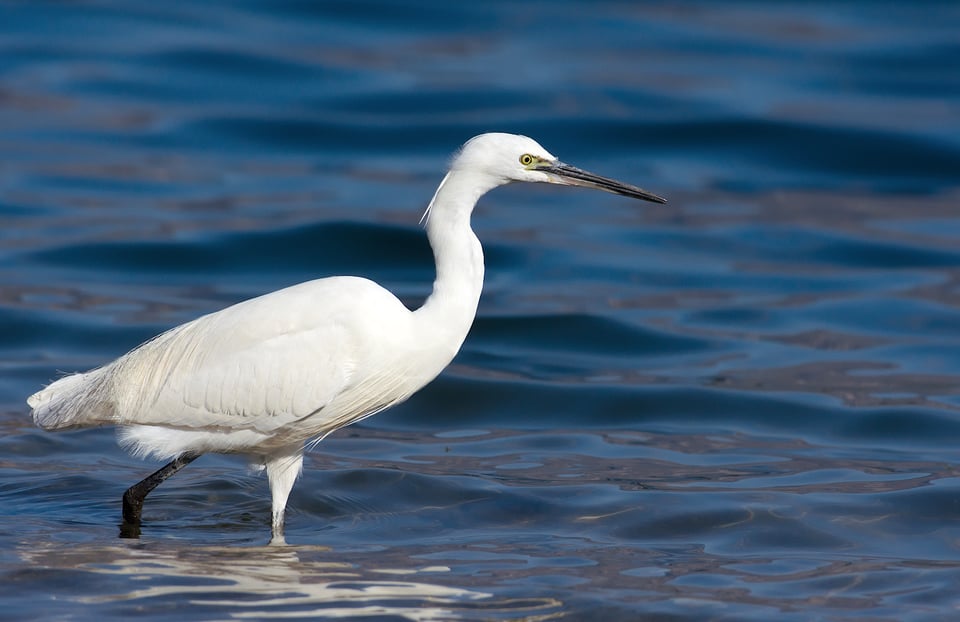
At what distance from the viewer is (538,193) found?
54.2ft

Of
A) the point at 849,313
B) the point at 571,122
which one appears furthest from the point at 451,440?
the point at 571,122

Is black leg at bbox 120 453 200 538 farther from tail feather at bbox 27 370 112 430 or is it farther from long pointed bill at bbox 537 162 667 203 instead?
long pointed bill at bbox 537 162 667 203

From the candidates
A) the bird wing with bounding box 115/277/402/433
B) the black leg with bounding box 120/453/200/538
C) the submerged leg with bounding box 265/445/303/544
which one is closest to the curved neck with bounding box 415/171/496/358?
the bird wing with bounding box 115/277/402/433

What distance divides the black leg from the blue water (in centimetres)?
12

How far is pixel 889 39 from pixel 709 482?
45.7ft

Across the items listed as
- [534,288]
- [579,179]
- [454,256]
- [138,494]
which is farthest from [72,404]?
[534,288]

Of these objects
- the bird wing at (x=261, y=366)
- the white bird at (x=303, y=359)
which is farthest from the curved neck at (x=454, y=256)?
the bird wing at (x=261, y=366)

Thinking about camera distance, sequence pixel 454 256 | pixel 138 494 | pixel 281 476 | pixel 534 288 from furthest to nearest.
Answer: pixel 534 288 < pixel 281 476 < pixel 138 494 < pixel 454 256

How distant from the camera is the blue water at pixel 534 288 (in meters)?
6.59

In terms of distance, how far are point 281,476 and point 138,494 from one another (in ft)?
2.37

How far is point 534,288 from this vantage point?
13125 mm

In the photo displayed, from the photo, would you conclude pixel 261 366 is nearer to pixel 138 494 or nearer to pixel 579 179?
pixel 138 494

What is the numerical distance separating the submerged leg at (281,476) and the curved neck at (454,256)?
1110 millimetres

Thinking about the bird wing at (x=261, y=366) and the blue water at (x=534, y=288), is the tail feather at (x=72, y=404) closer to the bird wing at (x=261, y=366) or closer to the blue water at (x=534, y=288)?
the bird wing at (x=261, y=366)
